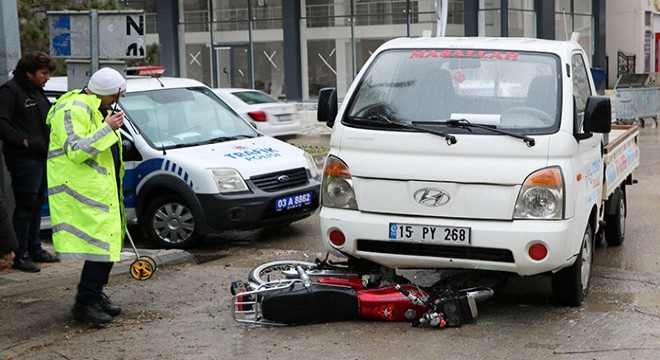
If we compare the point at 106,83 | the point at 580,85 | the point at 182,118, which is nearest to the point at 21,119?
the point at 106,83

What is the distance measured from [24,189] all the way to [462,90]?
3.86m

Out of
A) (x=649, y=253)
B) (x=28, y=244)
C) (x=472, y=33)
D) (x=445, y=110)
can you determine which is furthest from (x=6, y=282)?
(x=472, y=33)

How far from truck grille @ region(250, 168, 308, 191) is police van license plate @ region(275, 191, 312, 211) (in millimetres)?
139

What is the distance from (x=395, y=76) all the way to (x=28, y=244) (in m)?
3.77

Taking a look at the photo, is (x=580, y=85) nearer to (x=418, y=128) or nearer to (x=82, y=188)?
(x=418, y=128)

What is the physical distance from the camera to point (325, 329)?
21.2ft

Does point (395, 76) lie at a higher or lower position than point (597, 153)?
higher

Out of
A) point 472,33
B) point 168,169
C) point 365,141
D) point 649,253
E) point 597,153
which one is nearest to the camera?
point 365,141

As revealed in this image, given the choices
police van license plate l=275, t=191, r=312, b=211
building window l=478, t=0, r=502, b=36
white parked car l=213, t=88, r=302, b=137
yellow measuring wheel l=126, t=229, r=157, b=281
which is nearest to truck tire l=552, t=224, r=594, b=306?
yellow measuring wheel l=126, t=229, r=157, b=281

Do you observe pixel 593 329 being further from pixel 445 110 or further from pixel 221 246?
pixel 221 246

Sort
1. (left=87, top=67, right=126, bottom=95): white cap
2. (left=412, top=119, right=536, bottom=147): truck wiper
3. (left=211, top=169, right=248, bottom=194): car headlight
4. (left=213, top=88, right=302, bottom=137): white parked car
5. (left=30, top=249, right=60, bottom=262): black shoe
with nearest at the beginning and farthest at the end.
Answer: (left=412, top=119, right=536, bottom=147): truck wiper
(left=87, top=67, right=126, bottom=95): white cap
(left=30, top=249, right=60, bottom=262): black shoe
(left=211, top=169, right=248, bottom=194): car headlight
(left=213, top=88, right=302, bottom=137): white parked car

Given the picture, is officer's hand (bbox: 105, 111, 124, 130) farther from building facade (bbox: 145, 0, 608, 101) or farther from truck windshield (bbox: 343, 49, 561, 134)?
building facade (bbox: 145, 0, 608, 101)

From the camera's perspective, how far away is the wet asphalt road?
5996 millimetres

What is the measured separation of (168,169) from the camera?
9914 millimetres
